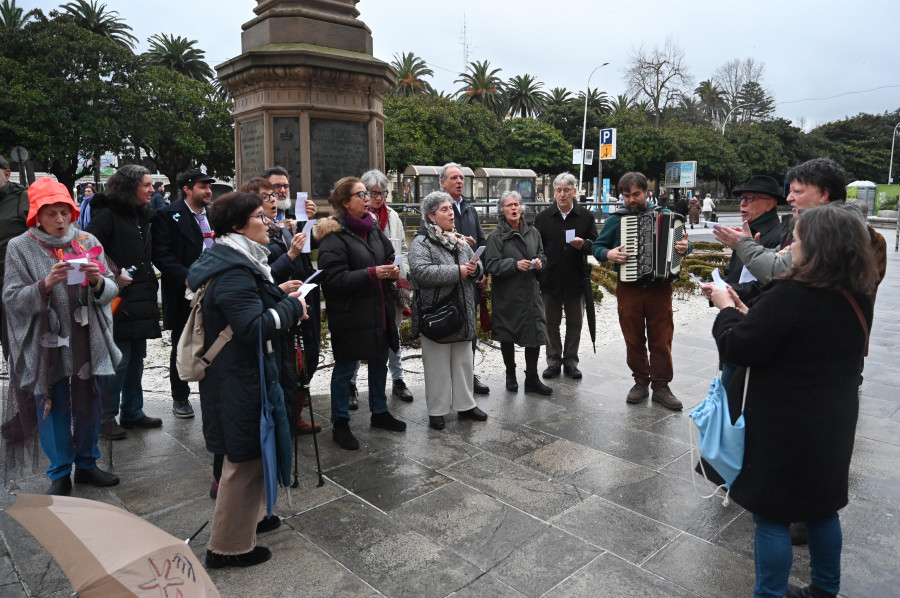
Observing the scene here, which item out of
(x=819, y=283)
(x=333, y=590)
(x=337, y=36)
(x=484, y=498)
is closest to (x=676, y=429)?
(x=484, y=498)

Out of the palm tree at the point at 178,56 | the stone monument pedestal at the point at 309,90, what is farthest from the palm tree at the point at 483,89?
the stone monument pedestal at the point at 309,90

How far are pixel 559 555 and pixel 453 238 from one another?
2586 mm

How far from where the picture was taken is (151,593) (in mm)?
1412

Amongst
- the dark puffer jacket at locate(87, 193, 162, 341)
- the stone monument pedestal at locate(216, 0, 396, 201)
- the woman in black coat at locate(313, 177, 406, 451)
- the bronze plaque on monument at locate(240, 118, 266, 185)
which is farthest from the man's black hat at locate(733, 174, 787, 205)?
the bronze plaque on monument at locate(240, 118, 266, 185)

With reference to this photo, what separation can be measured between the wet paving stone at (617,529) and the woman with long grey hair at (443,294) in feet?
5.28

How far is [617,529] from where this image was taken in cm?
343

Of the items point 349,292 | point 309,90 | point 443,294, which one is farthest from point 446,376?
point 309,90

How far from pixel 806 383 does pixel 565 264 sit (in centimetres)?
384

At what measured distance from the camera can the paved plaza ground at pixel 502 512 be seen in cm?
295

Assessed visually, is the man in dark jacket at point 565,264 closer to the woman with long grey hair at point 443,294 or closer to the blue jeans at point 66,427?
the woman with long grey hair at point 443,294

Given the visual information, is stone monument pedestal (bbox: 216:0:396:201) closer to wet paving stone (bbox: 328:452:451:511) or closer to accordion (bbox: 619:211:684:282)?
accordion (bbox: 619:211:684:282)

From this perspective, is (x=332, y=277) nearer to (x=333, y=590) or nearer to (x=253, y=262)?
(x=253, y=262)

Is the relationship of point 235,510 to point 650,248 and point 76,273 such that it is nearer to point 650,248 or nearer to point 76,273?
point 76,273

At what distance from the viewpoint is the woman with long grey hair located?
15.9ft
